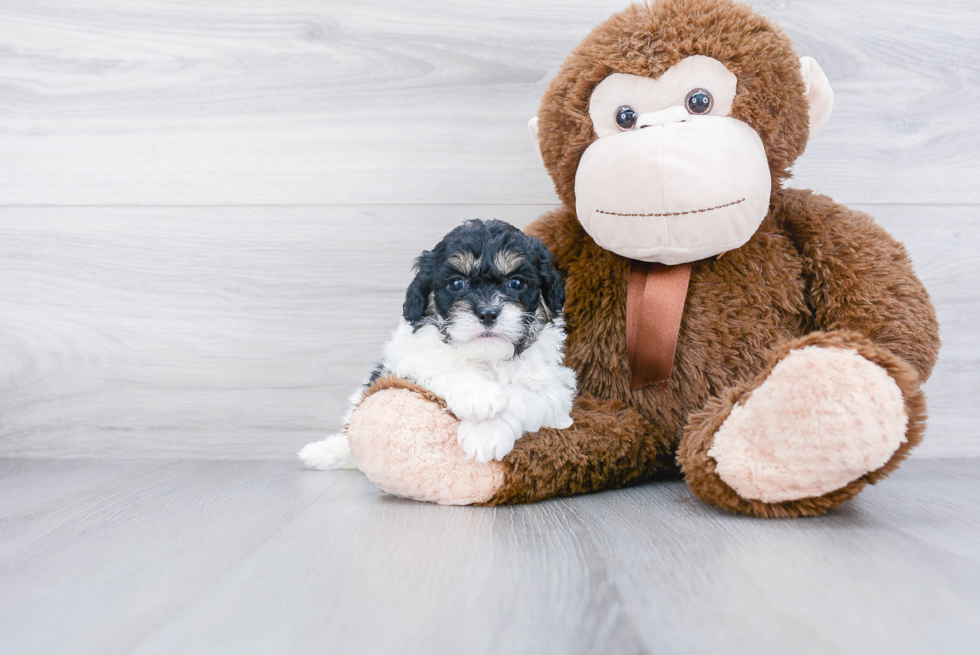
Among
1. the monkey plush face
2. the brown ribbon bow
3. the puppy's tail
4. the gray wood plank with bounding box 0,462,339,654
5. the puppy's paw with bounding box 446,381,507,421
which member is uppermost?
the monkey plush face

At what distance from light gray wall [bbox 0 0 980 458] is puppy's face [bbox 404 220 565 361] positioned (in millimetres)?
482

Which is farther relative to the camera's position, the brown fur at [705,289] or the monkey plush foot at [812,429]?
the brown fur at [705,289]

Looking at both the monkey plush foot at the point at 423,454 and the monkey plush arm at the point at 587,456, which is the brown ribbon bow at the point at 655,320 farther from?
the monkey plush foot at the point at 423,454

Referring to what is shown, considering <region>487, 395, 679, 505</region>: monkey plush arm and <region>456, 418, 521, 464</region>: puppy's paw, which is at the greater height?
<region>456, 418, 521, 464</region>: puppy's paw

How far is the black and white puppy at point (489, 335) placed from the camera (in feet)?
3.47

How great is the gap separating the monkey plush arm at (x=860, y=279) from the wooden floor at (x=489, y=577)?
0.27m

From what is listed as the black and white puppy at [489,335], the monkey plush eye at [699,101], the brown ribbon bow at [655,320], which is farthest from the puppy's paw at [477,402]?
the monkey plush eye at [699,101]

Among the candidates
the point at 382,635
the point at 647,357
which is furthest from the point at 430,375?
the point at 382,635

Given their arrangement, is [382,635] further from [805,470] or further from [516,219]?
[516,219]

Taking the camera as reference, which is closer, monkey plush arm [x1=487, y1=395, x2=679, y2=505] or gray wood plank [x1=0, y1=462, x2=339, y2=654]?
gray wood plank [x1=0, y1=462, x2=339, y2=654]

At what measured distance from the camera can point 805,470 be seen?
0.93 meters

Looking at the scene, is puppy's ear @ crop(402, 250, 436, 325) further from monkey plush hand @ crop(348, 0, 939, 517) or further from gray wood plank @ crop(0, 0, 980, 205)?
gray wood plank @ crop(0, 0, 980, 205)

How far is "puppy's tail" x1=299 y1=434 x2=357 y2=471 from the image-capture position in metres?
1.49

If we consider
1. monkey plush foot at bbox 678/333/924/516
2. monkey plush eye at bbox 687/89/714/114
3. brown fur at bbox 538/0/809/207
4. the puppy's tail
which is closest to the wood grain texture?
the puppy's tail
